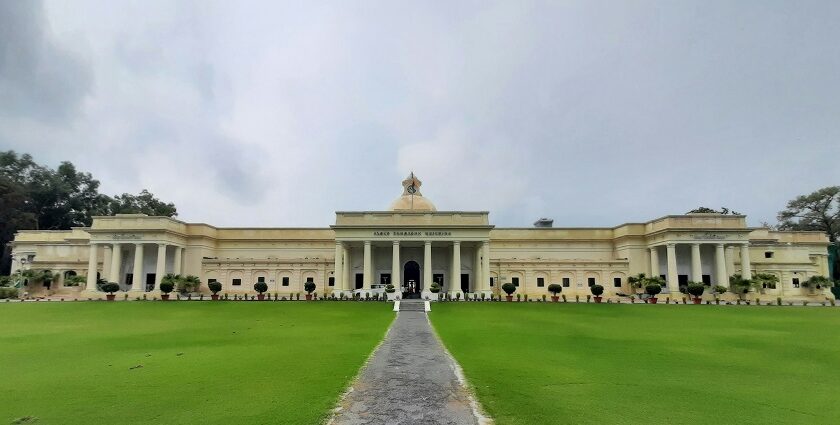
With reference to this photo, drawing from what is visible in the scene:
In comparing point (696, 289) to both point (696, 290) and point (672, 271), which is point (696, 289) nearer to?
point (696, 290)

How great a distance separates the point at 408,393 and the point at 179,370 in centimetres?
533

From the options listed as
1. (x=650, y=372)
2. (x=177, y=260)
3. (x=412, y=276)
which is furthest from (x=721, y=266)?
(x=177, y=260)

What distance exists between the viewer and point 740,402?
7.52 m

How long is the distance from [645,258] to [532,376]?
4335cm

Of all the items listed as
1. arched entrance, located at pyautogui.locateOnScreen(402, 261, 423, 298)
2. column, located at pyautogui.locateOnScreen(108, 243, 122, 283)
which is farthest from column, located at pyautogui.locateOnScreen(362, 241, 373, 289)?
column, located at pyautogui.locateOnScreen(108, 243, 122, 283)

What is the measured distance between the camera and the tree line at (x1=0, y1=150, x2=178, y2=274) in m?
57.2

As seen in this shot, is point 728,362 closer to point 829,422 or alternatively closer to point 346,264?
point 829,422

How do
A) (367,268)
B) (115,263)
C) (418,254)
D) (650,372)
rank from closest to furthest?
1. (650,372)
2. (367,268)
3. (115,263)
4. (418,254)

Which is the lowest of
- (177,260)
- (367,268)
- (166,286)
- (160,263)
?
(166,286)

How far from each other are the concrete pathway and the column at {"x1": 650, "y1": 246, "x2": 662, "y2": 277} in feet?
129

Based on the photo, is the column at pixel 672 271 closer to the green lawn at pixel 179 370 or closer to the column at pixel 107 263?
the green lawn at pixel 179 370

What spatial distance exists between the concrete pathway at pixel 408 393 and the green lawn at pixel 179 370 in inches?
15.7

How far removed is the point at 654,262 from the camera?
45.5 meters

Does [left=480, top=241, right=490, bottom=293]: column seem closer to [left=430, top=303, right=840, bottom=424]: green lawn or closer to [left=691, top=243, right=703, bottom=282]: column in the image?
[left=691, top=243, right=703, bottom=282]: column
